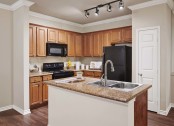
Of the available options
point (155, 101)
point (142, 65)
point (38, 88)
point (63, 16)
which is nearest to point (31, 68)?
point (38, 88)

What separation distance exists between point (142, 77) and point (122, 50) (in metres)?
0.89

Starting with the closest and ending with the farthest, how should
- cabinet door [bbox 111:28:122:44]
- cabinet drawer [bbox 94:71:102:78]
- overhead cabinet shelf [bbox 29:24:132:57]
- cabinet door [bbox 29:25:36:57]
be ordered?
cabinet door [bbox 29:25:36:57] → overhead cabinet shelf [bbox 29:24:132:57] → cabinet door [bbox 111:28:122:44] → cabinet drawer [bbox 94:71:102:78]

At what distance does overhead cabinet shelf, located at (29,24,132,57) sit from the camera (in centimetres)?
416

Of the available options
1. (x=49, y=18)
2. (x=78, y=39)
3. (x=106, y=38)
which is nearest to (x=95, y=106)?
(x=106, y=38)

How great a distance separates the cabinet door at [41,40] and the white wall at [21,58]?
2.23 feet

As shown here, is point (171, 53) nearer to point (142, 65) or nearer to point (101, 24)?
point (142, 65)

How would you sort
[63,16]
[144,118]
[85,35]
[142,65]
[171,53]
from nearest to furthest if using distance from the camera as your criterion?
[144,118]
[142,65]
[171,53]
[63,16]
[85,35]

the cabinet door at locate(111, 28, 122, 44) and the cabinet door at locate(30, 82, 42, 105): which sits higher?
the cabinet door at locate(111, 28, 122, 44)

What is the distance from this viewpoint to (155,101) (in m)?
3.46

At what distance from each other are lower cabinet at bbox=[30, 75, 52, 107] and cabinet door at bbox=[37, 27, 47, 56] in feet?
2.68

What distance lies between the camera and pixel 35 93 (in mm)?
3773

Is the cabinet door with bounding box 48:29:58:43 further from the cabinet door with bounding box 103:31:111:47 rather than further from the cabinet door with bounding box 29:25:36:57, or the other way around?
the cabinet door with bounding box 103:31:111:47

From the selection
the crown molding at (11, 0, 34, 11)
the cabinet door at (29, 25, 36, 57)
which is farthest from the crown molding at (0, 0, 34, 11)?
the cabinet door at (29, 25, 36, 57)

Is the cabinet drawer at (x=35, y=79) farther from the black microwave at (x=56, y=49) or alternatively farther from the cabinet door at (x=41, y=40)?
the black microwave at (x=56, y=49)
